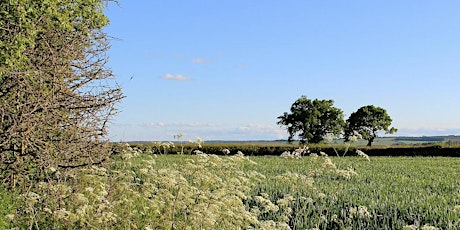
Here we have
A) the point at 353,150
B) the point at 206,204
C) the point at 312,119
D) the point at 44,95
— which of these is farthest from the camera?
the point at 312,119

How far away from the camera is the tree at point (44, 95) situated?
9758mm

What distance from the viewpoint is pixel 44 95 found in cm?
974

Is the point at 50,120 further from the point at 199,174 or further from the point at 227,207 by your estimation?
the point at 227,207

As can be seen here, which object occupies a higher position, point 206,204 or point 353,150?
point 353,150

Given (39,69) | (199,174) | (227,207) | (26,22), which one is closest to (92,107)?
(39,69)

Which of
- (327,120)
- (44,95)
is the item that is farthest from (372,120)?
(44,95)

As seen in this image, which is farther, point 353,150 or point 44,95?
point 353,150

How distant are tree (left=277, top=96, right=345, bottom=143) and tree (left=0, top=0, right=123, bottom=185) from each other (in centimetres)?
7010

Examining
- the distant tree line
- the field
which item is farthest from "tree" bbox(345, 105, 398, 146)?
the field

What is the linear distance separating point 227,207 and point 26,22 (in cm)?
638

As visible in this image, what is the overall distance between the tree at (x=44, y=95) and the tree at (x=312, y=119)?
7010cm

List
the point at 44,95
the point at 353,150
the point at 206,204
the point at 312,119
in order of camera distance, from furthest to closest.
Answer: the point at 312,119 → the point at 353,150 → the point at 44,95 → the point at 206,204

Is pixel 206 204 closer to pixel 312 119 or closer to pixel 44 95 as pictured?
pixel 44 95

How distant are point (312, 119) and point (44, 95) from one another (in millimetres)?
73238
